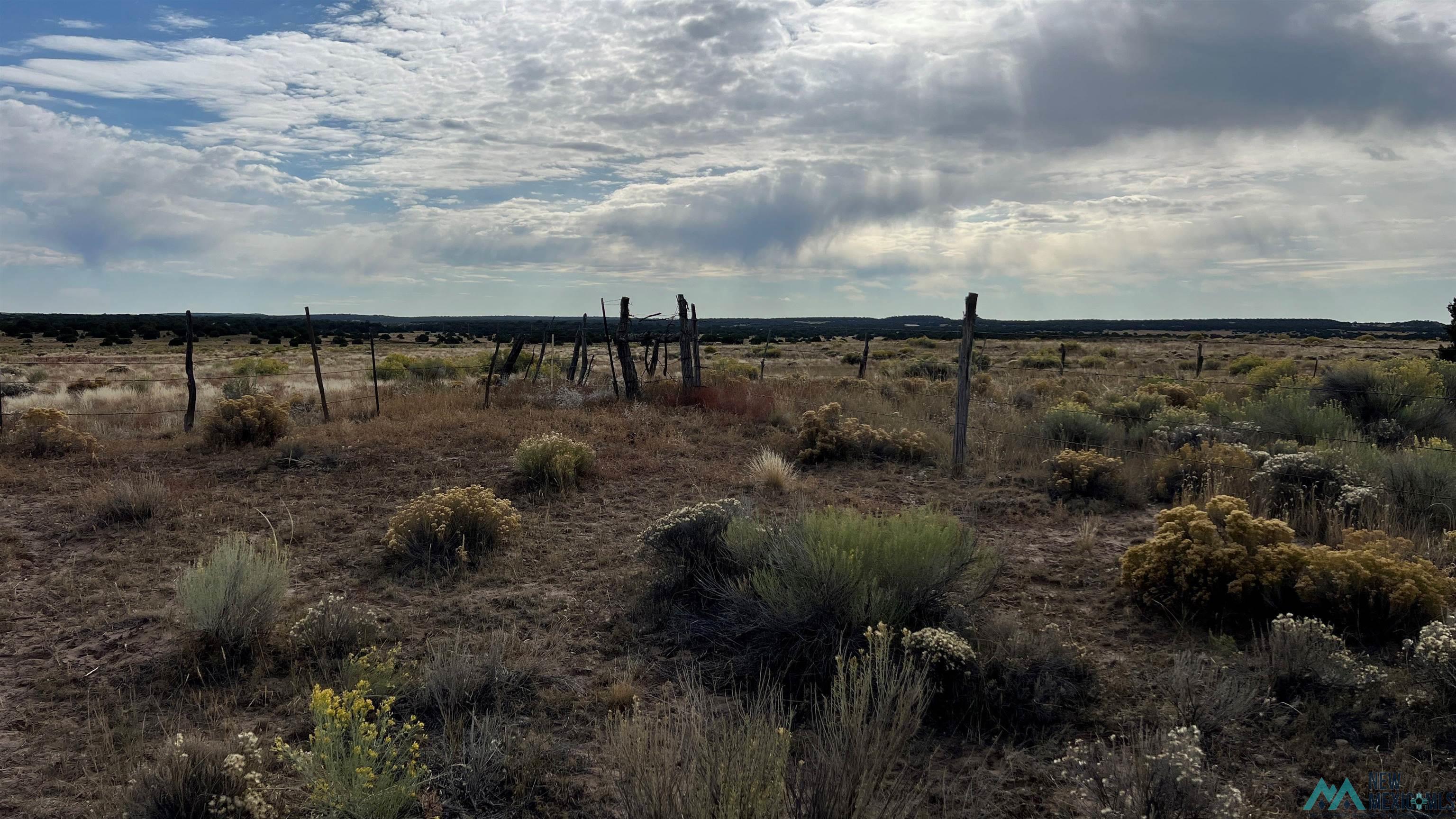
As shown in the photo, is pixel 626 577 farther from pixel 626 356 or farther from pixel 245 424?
pixel 626 356

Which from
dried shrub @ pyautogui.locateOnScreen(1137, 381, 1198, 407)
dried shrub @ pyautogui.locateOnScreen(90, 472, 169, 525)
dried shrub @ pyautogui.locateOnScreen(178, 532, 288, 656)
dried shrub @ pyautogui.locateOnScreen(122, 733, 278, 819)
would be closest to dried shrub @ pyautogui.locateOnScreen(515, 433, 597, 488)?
dried shrub @ pyautogui.locateOnScreen(90, 472, 169, 525)

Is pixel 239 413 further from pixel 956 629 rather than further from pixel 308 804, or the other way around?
pixel 956 629

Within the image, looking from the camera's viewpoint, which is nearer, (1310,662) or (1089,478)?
(1310,662)

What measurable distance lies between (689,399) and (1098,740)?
1285 cm

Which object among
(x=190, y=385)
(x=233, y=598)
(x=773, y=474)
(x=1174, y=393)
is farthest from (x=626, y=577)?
(x=1174, y=393)

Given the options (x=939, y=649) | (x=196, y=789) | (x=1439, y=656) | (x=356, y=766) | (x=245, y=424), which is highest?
(x=245, y=424)

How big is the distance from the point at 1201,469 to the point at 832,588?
19.0 ft

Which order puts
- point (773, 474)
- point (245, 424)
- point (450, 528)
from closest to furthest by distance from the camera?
point (450, 528), point (773, 474), point (245, 424)

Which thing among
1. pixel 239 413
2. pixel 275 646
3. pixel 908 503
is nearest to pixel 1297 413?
pixel 908 503

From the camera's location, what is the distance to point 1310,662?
177 inches

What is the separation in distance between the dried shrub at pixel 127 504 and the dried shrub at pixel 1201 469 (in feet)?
33.9

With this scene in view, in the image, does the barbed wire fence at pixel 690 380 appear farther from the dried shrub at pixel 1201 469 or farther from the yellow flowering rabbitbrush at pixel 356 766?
the yellow flowering rabbitbrush at pixel 356 766

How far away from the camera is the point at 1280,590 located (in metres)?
5.52

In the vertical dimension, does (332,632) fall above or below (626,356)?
below
